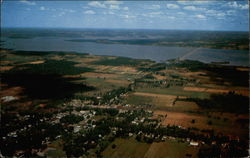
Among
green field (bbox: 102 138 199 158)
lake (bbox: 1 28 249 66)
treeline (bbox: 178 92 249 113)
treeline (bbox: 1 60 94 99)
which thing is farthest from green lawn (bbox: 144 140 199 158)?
lake (bbox: 1 28 249 66)

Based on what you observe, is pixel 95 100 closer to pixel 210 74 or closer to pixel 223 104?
pixel 223 104

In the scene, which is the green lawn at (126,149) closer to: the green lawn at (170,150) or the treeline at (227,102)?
the green lawn at (170,150)

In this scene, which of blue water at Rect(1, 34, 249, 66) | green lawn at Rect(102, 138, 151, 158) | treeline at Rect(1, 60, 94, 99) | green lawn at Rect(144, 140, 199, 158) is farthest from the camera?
blue water at Rect(1, 34, 249, 66)

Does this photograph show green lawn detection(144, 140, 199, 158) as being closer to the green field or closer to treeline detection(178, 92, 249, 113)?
the green field

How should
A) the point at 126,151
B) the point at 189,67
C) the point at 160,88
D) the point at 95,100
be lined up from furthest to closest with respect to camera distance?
the point at 189,67, the point at 160,88, the point at 95,100, the point at 126,151

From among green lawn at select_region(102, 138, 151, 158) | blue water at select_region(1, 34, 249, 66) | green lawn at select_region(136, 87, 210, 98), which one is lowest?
green lawn at select_region(102, 138, 151, 158)

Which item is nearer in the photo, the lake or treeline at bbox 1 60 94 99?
treeline at bbox 1 60 94 99

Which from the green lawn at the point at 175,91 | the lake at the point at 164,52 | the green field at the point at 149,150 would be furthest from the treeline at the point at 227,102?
the lake at the point at 164,52

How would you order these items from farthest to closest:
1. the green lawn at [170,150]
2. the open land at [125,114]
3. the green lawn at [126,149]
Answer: the open land at [125,114]
the green lawn at [126,149]
the green lawn at [170,150]

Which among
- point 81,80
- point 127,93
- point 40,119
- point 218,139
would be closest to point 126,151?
point 218,139
